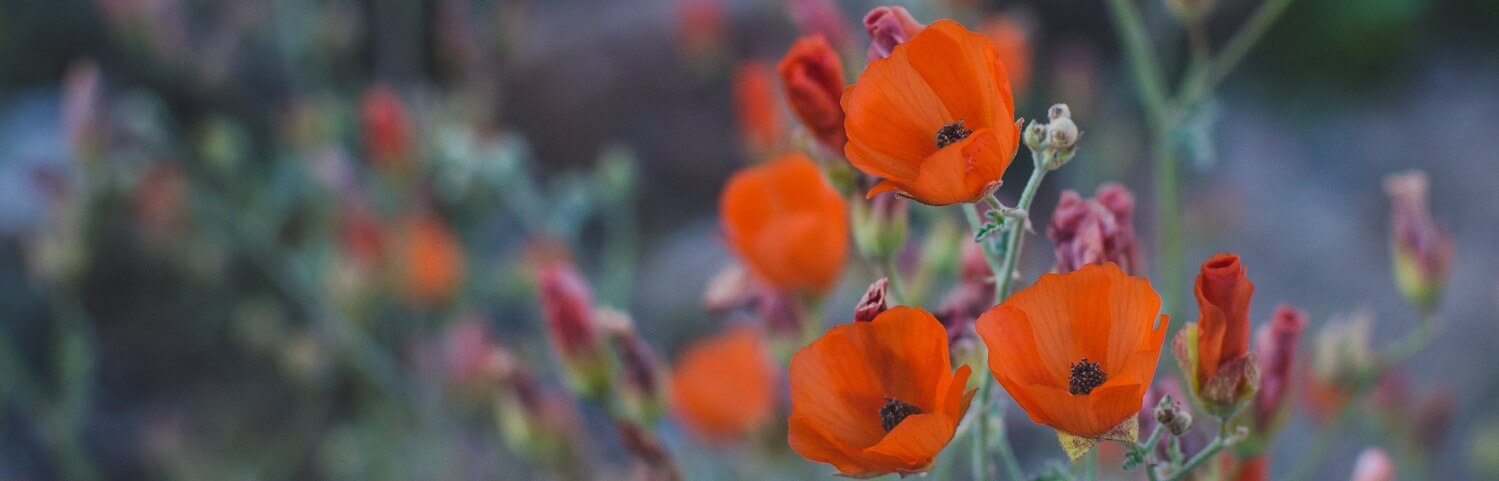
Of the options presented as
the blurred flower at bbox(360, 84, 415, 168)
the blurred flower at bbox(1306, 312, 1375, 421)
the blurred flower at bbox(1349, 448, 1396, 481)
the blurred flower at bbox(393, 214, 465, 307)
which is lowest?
the blurred flower at bbox(1349, 448, 1396, 481)

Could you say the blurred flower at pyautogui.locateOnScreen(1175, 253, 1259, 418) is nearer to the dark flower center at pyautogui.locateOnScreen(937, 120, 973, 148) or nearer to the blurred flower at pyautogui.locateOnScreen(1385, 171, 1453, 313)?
the dark flower center at pyautogui.locateOnScreen(937, 120, 973, 148)

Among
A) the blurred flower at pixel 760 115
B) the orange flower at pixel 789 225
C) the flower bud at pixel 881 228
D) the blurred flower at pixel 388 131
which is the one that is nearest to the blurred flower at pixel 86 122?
the blurred flower at pixel 388 131

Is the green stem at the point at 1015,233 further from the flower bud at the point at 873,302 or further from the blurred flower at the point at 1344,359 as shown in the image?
the blurred flower at the point at 1344,359

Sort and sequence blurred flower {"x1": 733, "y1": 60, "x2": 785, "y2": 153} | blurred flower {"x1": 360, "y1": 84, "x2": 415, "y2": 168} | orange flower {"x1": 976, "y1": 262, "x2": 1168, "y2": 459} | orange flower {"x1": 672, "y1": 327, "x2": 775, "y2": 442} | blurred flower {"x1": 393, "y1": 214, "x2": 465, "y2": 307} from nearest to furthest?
orange flower {"x1": 976, "y1": 262, "x2": 1168, "y2": 459}
orange flower {"x1": 672, "y1": 327, "x2": 775, "y2": 442}
blurred flower {"x1": 733, "y1": 60, "x2": 785, "y2": 153}
blurred flower {"x1": 360, "y1": 84, "x2": 415, "y2": 168}
blurred flower {"x1": 393, "y1": 214, "x2": 465, "y2": 307}

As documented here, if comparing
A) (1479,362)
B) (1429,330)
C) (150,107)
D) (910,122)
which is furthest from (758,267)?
(1479,362)

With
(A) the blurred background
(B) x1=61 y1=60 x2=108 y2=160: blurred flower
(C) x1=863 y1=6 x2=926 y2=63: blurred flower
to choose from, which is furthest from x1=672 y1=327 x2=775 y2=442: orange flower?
(B) x1=61 y1=60 x2=108 y2=160: blurred flower

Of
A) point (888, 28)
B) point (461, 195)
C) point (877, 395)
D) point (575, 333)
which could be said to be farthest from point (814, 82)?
point (461, 195)

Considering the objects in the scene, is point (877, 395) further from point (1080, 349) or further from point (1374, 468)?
point (1374, 468)
